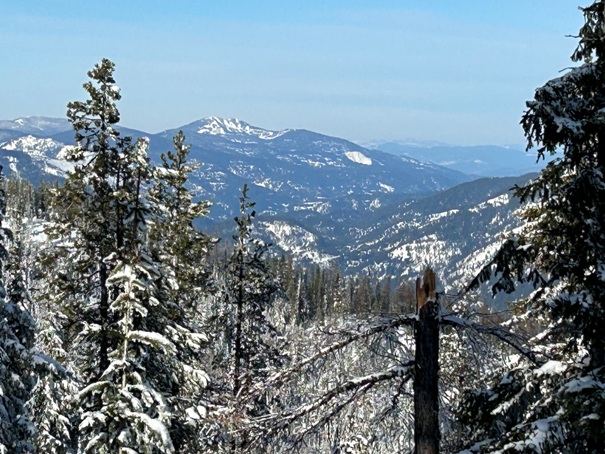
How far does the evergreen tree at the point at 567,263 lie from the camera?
7.09m

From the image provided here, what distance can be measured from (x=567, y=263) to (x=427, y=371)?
211 centimetres

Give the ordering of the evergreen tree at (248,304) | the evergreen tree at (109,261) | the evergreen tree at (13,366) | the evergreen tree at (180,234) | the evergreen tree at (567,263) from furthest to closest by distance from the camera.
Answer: the evergreen tree at (248,304), the evergreen tree at (180,234), the evergreen tree at (13,366), the evergreen tree at (109,261), the evergreen tree at (567,263)

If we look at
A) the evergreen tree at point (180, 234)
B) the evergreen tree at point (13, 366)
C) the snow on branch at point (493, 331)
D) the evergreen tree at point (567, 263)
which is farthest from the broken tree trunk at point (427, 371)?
the evergreen tree at point (13, 366)

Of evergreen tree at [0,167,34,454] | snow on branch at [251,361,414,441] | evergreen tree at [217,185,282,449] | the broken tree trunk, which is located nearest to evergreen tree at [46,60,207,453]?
evergreen tree at [0,167,34,454]

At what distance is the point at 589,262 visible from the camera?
747 cm

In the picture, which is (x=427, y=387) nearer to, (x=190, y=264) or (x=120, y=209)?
(x=120, y=209)

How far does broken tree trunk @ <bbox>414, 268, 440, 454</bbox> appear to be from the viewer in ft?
23.9

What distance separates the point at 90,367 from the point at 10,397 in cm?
284

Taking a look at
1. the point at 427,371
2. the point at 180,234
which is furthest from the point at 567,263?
the point at 180,234

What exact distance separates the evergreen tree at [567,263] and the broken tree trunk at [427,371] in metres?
0.75

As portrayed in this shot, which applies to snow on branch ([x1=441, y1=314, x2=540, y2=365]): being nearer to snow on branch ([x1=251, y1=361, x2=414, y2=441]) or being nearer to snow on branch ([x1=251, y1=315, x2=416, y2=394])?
snow on branch ([x1=251, y1=315, x2=416, y2=394])

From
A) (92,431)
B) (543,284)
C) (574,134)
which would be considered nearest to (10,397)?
(92,431)

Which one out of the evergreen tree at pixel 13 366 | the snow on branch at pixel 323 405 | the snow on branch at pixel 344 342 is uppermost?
the snow on branch at pixel 344 342

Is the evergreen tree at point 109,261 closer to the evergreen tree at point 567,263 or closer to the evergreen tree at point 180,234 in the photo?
the evergreen tree at point 180,234
